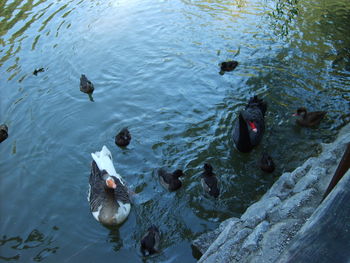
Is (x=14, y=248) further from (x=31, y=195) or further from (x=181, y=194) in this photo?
(x=181, y=194)

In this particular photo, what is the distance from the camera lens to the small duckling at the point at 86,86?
1120cm

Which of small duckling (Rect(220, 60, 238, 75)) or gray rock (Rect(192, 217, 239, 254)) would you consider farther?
small duckling (Rect(220, 60, 238, 75))

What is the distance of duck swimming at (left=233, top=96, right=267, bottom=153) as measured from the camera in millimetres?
8438

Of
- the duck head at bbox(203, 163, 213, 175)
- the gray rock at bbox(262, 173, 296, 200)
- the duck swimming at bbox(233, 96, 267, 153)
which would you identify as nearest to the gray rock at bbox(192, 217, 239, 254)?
the gray rock at bbox(262, 173, 296, 200)

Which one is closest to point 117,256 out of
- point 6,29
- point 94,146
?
point 94,146

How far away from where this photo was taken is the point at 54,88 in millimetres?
11891

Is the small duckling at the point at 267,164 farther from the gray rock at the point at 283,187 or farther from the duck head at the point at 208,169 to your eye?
the duck head at the point at 208,169

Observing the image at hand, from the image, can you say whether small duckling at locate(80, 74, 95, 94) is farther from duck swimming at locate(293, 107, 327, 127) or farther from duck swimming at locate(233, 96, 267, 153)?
duck swimming at locate(293, 107, 327, 127)

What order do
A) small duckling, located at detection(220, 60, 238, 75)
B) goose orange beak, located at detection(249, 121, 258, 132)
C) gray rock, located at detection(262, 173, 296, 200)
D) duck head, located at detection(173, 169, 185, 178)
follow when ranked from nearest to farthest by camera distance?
1. gray rock, located at detection(262, 173, 296, 200)
2. duck head, located at detection(173, 169, 185, 178)
3. goose orange beak, located at detection(249, 121, 258, 132)
4. small duckling, located at detection(220, 60, 238, 75)

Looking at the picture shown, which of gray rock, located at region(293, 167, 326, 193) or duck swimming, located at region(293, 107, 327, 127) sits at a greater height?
gray rock, located at region(293, 167, 326, 193)

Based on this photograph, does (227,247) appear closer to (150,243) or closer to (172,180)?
(150,243)

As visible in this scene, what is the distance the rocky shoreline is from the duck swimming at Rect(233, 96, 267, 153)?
213 cm

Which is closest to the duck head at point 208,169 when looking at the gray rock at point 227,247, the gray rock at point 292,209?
the gray rock at point 227,247

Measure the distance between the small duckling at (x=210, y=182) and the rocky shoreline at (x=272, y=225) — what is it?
963 mm
